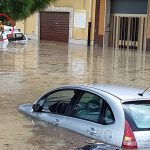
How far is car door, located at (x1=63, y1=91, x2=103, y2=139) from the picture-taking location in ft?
23.3

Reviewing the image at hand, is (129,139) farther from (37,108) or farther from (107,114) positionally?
(37,108)

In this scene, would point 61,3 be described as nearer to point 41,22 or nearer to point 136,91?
point 41,22

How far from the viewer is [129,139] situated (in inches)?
254

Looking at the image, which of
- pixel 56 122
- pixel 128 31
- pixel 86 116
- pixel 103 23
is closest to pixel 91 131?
pixel 86 116

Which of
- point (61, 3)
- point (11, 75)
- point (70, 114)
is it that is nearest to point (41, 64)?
point (11, 75)

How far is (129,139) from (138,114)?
473 mm

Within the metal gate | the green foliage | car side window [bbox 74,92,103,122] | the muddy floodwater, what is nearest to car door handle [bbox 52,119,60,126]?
the muddy floodwater

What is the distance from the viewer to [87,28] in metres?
39.8

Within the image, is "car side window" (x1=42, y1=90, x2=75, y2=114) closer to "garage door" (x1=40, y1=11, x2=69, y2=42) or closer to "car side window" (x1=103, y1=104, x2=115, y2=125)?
"car side window" (x1=103, y1=104, x2=115, y2=125)

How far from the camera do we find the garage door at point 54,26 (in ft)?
140

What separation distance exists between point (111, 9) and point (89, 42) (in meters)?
3.10

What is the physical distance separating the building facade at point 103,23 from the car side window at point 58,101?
2718 cm

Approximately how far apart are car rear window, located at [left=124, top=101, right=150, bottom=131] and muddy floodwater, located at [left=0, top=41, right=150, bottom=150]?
38.0 inches

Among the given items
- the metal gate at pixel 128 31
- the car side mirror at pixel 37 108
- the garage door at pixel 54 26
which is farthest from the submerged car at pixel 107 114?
the garage door at pixel 54 26
